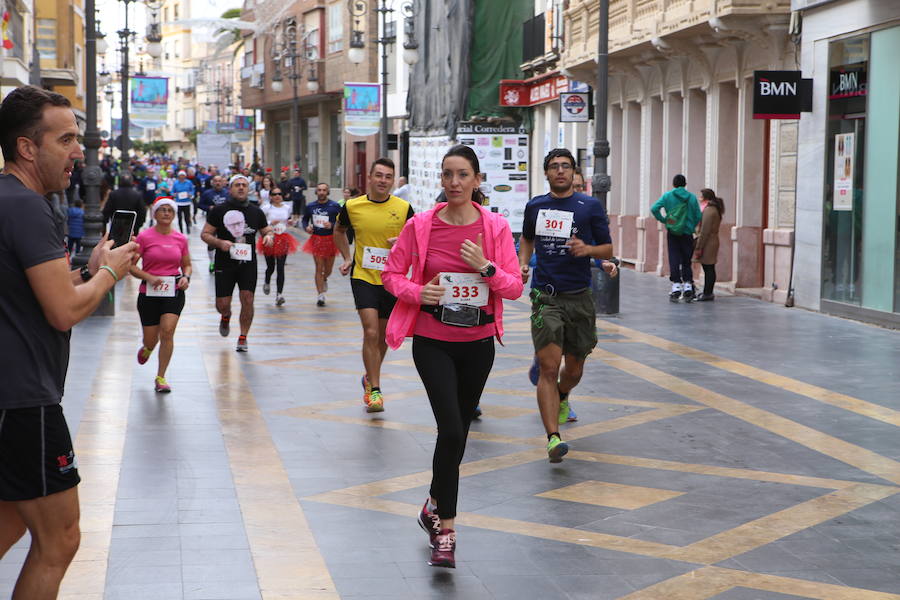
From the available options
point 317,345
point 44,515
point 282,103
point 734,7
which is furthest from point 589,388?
point 282,103

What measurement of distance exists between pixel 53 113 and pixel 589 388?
24.9ft

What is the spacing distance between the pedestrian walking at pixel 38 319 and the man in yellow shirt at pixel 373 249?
5951 millimetres

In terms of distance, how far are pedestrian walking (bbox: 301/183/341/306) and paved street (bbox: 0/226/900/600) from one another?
5.42 metres

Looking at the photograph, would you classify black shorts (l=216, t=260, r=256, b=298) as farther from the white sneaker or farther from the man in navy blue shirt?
the white sneaker

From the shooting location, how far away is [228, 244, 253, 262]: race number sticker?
13.1 meters

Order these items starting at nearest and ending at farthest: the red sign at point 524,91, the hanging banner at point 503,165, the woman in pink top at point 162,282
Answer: the woman in pink top at point 162,282, the hanging banner at point 503,165, the red sign at point 524,91

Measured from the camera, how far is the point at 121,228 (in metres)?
4.43

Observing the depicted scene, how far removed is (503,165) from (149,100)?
19.0 m

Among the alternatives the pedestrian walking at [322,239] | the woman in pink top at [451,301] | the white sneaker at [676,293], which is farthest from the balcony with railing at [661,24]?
the woman in pink top at [451,301]

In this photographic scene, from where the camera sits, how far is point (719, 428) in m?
9.31

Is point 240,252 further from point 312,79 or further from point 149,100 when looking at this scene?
point 312,79

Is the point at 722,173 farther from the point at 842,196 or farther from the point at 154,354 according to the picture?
the point at 154,354

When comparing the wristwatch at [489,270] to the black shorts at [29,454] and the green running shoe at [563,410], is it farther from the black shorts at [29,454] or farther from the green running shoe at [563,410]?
the green running shoe at [563,410]

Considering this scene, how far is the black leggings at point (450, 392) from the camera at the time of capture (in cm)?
596
